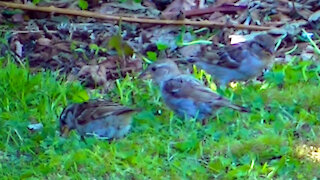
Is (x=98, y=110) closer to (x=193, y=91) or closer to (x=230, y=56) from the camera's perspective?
(x=193, y=91)

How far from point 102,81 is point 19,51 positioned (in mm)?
1175

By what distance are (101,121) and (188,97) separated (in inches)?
30.3

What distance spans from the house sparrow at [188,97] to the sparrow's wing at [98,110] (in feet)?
1.78

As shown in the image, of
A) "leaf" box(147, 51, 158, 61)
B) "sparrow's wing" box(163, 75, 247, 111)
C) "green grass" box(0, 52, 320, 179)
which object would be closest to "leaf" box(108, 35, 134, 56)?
"leaf" box(147, 51, 158, 61)

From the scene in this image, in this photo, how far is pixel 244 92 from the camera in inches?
329

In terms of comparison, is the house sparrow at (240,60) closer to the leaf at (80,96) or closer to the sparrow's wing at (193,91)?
the sparrow's wing at (193,91)

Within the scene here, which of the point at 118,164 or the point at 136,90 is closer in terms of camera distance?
the point at 118,164

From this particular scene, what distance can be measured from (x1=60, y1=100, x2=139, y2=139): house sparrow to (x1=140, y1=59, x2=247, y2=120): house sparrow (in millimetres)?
472

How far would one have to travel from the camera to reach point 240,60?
8789mm

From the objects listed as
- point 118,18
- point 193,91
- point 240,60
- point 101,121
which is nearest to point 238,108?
point 193,91

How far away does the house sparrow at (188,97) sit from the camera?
769 centimetres

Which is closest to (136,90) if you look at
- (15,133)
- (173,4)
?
(15,133)

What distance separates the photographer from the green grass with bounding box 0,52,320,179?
688 centimetres

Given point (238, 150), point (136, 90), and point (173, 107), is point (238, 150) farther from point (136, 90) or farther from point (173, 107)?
point (136, 90)
